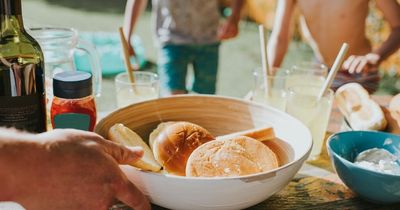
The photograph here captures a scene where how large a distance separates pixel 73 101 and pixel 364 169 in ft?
2.12

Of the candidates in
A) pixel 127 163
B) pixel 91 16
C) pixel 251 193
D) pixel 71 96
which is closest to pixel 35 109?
pixel 71 96

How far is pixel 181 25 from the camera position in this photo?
2590mm

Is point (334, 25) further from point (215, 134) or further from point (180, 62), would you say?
point (215, 134)

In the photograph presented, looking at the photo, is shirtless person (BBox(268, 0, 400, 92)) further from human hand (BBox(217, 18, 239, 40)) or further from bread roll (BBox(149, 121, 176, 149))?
bread roll (BBox(149, 121, 176, 149))

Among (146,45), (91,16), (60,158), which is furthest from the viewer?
(91,16)

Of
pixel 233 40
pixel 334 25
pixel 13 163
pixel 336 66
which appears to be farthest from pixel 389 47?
pixel 233 40

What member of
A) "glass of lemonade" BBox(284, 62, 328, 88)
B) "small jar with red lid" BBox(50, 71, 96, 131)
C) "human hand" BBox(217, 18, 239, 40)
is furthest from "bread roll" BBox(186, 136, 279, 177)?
"human hand" BBox(217, 18, 239, 40)

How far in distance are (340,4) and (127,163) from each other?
185 centimetres

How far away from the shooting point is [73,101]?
1.04m

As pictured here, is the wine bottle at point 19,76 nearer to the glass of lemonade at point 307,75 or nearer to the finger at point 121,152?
the finger at point 121,152

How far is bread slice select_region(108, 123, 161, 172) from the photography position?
933mm

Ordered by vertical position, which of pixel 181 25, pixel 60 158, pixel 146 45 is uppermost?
pixel 60 158

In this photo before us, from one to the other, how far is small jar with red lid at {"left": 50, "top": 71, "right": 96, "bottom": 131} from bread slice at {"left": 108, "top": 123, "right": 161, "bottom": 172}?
92mm

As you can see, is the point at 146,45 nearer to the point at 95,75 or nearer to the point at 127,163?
the point at 95,75
